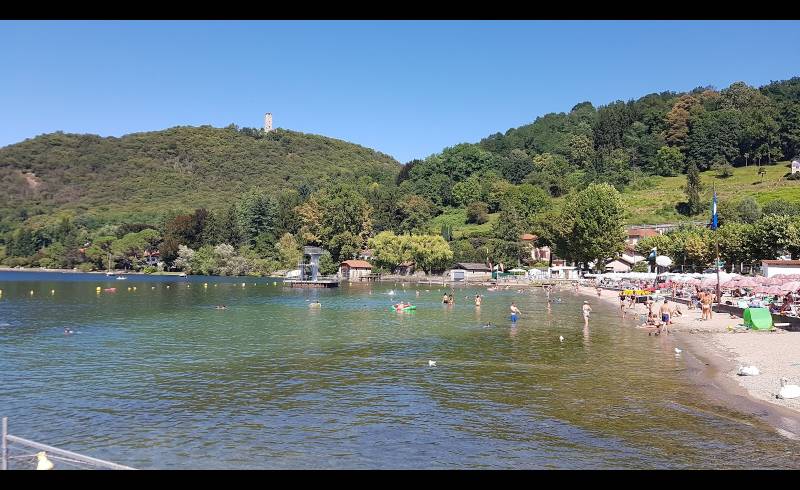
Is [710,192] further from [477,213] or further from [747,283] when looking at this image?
[747,283]

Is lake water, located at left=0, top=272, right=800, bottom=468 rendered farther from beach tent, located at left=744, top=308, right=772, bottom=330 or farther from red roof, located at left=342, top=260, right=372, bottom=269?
red roof, located at left=342, top=260, right=372, bottom=269

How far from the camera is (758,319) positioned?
131 ft

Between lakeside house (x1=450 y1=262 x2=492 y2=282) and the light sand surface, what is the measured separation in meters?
80.1

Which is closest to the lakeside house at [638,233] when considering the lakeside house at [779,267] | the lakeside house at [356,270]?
the lakeside house at [356,270]

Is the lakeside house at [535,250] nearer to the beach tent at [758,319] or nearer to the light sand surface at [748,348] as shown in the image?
the light sand surface at [748,348]

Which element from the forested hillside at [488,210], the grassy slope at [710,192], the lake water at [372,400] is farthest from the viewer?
the grassy slope at [710,192]

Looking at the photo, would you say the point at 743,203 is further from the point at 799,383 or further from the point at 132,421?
the point at 132,421

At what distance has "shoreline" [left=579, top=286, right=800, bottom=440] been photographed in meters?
20.9

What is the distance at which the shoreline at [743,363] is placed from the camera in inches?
821

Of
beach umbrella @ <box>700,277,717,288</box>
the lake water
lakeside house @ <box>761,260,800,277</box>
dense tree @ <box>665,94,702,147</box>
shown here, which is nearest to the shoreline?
the lake water

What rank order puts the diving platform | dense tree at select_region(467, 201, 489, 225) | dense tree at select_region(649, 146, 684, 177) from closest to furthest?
the diving platform → dense tree at select_region(467, 201, 489, 225) → dense tree at select_region(649, 146, 684, 177)

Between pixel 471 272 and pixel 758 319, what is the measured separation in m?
94.2

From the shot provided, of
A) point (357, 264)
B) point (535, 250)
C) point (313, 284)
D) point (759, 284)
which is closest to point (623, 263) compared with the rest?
point (535, 250)

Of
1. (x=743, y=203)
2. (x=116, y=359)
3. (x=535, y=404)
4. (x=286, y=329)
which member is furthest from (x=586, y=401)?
(x=743, y=203)
